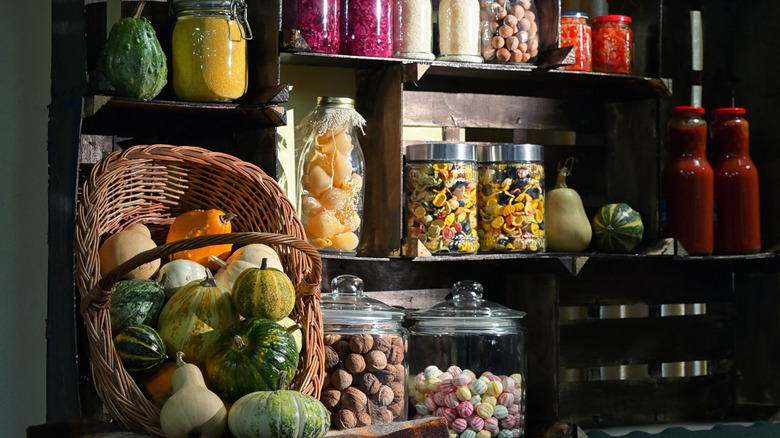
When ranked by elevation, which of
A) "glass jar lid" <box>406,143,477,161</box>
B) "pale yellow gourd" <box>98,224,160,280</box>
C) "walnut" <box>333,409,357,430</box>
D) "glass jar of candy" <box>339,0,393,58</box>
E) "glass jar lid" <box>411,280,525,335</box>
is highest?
"glass jar of candy" <box>339,0,393,58</box>

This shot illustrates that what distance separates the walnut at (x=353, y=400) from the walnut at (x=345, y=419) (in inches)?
0.4

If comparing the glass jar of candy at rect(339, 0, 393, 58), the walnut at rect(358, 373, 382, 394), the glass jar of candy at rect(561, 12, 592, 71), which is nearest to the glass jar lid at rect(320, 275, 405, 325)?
the walnut at rect(358, 373, 382, 394)

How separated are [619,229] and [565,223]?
5.0 inches

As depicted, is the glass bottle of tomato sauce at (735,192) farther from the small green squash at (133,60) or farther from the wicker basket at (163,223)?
the small green squash at (133,60)

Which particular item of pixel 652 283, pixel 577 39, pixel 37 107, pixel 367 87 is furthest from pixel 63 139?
pixel 652 283

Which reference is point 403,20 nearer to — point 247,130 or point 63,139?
point 247,130

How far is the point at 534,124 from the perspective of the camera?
87.8 inches

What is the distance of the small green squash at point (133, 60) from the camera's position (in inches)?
61.2

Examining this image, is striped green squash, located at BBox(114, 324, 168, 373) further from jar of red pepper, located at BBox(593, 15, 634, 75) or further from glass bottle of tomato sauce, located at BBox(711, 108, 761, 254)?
glass bottle of tomato sauce, located at BBox(711, 108, 761, 254)

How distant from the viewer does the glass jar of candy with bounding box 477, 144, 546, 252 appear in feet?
6.48

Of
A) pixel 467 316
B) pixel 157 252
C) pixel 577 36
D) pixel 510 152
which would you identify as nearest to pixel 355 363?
pixel 467 316

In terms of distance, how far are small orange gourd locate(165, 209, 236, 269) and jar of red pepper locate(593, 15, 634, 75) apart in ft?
3.12

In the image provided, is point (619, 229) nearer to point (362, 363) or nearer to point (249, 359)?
point (362, 363)

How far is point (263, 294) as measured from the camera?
142 cm
